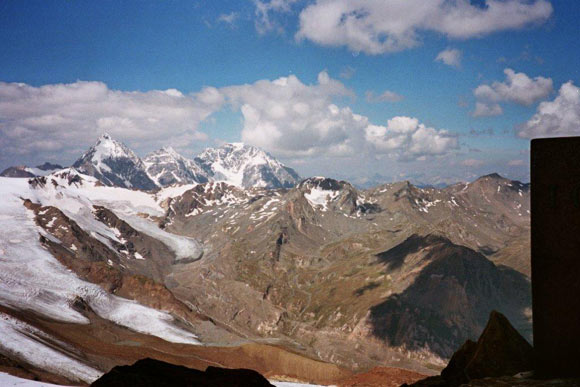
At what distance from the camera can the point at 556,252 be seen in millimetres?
12344

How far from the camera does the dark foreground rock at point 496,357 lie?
50.9 ft

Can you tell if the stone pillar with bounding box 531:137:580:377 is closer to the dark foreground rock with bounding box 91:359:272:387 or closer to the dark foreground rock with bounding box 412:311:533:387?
the dark foreground rock with bounding box 412:311:533:387

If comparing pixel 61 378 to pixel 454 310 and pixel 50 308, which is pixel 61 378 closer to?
pixel 50 308

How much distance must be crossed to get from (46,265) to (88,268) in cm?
2587

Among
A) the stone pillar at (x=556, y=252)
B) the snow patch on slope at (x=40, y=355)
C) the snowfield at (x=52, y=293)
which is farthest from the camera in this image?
the snowfield at (x=52, y=293)

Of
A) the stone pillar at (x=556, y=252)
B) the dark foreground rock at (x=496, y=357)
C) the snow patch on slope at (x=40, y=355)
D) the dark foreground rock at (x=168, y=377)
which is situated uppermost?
the stone pillar at (x=556, y=252)

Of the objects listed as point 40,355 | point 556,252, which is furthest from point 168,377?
point 40,355

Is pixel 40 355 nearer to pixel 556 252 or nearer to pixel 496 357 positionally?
pixel 496 357

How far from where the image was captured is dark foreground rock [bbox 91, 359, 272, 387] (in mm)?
15477

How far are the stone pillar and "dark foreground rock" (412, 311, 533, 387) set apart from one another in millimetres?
2528

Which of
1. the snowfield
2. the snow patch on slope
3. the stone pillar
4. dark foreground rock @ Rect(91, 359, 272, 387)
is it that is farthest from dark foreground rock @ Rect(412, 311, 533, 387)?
the snowfield

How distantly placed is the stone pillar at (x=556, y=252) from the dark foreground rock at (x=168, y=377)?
37.8 feet

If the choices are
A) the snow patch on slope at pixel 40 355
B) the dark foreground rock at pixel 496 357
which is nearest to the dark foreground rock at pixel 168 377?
the dark foreground rock at pixel 496 357

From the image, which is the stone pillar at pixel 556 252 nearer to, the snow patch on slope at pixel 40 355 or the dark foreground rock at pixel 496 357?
the dark foreground rock at pixel 496 357
